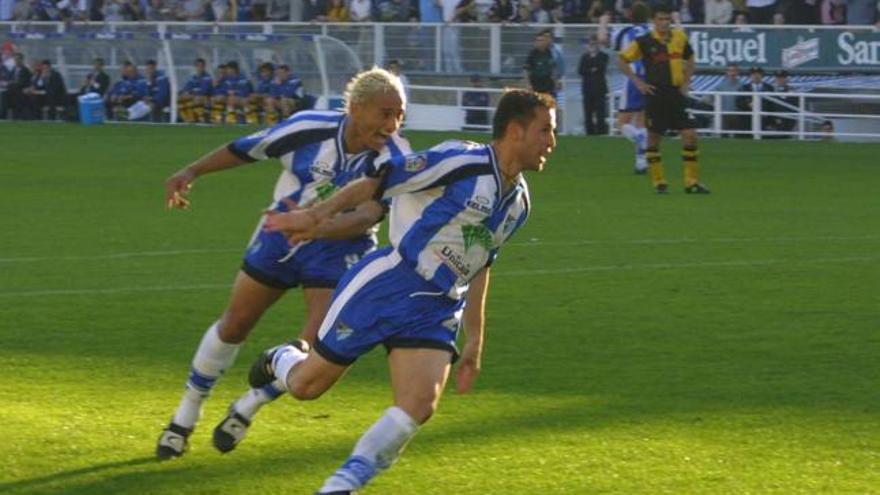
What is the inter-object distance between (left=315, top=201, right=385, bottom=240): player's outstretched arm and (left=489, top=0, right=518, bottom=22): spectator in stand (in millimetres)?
28923

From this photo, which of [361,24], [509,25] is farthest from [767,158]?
[361,24]

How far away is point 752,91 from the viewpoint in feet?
101

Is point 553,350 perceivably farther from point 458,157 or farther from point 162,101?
point 162,101

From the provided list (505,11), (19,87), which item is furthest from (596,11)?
(19,87)

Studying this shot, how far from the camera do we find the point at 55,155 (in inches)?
1085

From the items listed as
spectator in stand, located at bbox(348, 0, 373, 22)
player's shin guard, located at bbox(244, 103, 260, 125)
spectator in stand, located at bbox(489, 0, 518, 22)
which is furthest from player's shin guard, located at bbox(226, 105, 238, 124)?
spectator in stand, located at bbox(489, 0, 518, 22)

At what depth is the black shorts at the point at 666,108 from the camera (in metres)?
20.7

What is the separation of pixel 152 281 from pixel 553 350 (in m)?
4.26

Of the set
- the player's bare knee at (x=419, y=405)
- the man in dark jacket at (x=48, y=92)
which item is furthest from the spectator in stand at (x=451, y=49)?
the player's bare knee at (x=419, y=405)

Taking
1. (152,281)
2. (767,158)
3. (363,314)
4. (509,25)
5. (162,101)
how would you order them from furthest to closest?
(162,101) → (509,25) → (767,158) → (152,281) → (363,314)

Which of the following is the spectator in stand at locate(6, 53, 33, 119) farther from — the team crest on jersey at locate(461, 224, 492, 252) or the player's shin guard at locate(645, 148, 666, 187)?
the team crest on jersey at locate(461, 224, 492, 252)

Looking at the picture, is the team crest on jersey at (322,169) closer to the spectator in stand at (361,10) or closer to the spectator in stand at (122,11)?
the spectator in stand at (361,10)

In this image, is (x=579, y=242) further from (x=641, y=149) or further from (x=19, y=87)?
(x=19, y=87)

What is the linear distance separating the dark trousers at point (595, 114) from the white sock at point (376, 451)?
25620 mm
